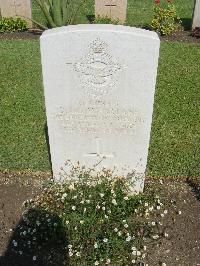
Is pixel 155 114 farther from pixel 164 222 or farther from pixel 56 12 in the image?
pixel 56 12

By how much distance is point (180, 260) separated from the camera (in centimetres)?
395

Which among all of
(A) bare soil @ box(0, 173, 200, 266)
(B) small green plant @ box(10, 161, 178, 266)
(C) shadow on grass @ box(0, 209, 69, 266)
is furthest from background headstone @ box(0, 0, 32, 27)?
(C) shadow on grass @ box(0, 209, 69, 266)

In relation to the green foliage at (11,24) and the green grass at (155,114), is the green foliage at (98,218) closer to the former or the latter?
the green grass at (155,114)

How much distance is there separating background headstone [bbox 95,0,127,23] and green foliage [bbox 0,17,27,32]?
81.9 inches

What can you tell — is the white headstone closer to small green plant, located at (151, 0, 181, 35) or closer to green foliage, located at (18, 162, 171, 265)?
green foliage, located at (18, 162, 171, 265)

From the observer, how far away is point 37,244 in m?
4.08

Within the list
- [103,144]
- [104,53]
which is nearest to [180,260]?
[103,144]

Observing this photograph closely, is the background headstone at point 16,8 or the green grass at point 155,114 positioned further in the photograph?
the background headstone at point 16,8

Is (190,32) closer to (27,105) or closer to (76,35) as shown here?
(27,105)

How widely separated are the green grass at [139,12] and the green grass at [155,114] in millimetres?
2506

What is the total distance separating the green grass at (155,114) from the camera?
545cm

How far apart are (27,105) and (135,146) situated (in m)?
3.17

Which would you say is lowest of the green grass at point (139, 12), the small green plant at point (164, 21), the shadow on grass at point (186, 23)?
the shadow on grass at point (186, 23)

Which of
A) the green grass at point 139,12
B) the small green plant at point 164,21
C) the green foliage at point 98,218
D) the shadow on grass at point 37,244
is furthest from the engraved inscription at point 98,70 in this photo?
the green grass at point 139,12
